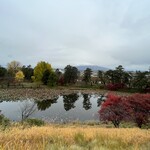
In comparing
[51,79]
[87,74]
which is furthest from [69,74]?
[51,79]

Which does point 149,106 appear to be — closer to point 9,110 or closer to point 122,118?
point 122,118

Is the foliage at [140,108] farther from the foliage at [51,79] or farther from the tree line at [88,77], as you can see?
the foliage at [51,79]

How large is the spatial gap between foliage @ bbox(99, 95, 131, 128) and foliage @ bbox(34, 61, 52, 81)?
206 feet

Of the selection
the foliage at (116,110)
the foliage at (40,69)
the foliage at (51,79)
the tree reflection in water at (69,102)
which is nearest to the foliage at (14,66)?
the foliage at (40,69)

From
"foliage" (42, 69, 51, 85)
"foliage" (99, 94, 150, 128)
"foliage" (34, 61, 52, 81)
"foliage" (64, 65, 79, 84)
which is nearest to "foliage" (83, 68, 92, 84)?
"foliage" (64, 65, 79, 84)

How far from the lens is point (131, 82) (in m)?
84.2

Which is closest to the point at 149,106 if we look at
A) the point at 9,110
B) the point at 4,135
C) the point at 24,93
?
the point at 4,135

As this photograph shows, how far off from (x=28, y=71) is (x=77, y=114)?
62.0 m

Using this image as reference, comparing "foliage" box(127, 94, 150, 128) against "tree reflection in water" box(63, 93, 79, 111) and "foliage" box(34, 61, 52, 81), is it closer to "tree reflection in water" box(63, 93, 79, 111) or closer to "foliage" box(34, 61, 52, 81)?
"tree reflection in water" box(63, 93, 79, 111)

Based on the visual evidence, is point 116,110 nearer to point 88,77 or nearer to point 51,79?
point 51,79

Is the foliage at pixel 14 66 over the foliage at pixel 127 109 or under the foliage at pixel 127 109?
over

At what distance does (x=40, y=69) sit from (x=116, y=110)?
213ft

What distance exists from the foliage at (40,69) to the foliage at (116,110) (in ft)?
206

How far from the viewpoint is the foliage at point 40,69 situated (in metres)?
88.6
